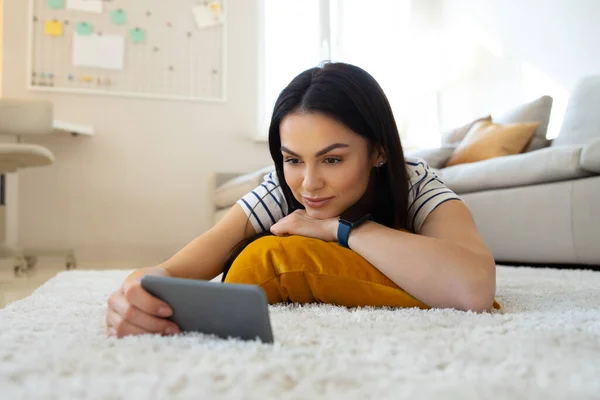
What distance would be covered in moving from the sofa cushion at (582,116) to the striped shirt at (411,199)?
1.70 m

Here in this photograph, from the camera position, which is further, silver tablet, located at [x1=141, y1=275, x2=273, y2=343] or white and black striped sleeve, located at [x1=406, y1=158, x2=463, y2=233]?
white and black striped sleeve, located at [x1=406, y1=158, x2=463, y2=233]

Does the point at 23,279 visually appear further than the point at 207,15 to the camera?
No

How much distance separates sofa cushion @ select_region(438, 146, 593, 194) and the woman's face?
1.23 m

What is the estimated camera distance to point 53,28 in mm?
3713

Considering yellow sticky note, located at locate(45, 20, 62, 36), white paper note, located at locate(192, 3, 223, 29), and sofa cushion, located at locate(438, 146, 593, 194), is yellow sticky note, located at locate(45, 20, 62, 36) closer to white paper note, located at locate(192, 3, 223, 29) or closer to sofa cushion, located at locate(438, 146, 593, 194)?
white paper note, located at locate(192, 3, 223, 29)

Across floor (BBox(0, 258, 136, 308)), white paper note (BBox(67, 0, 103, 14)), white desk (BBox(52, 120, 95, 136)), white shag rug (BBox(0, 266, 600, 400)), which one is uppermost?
white paper note (BBox(67, 0, 103, 14))

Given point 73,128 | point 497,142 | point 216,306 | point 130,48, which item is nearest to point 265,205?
point 216,306

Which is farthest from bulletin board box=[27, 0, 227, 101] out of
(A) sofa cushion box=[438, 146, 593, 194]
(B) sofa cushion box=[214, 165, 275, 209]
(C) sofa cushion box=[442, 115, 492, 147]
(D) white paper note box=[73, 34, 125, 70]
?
(A) sofa cushion box=[438, 146, 593, 194]

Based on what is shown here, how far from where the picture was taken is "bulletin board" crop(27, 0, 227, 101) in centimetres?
371

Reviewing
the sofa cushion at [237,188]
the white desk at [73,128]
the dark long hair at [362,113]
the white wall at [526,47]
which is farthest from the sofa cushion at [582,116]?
the white desk at [73,128]

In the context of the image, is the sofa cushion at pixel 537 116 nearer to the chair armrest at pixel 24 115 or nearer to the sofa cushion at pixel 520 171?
the sofa cushion at pixel 520 171

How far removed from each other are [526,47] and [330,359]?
327cm

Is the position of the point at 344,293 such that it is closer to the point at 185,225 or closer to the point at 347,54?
the point at 185,225

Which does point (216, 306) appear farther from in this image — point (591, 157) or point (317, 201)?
point (591, 157)
